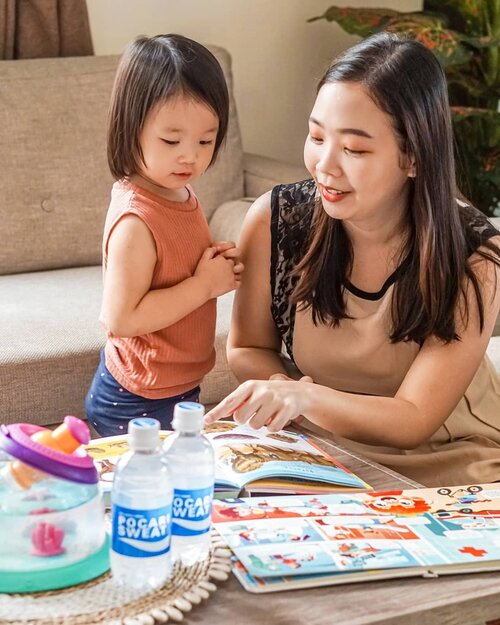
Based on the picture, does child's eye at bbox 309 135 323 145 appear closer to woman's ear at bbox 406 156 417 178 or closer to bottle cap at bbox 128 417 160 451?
woman's ear at bbox 406 156 417 178

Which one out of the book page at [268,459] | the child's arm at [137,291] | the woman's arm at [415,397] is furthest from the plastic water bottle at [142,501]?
the child's arm at [137,291]

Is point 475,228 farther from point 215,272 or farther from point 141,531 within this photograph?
point 141,531

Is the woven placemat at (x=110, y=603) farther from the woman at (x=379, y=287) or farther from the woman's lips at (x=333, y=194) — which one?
the woman's lips at (x=333, y=194)

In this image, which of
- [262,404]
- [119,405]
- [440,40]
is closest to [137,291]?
[119,405]

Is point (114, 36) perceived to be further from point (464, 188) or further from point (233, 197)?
point (464, 188)

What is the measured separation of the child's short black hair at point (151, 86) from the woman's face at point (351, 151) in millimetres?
178

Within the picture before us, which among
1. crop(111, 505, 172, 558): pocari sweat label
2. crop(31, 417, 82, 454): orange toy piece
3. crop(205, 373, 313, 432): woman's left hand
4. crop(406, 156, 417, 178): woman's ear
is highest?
crop(406, 156, 417, 178): woman's ear

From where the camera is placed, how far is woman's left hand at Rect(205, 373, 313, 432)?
56.4 inches

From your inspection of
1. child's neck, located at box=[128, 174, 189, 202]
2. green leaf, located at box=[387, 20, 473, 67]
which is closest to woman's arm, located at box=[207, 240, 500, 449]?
child's neck, located at box=[128, 174, 189, 202]

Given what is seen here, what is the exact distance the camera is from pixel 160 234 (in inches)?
66.6

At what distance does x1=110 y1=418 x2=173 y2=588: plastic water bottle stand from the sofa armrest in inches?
80.4

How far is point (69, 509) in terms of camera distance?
1.10m

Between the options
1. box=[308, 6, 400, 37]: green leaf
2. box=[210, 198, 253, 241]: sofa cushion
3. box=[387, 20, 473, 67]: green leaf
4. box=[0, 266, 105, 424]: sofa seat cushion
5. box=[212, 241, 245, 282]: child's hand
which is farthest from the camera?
box=[308, 6, 400, 37]: green leaf

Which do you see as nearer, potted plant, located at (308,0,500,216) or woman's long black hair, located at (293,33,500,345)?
woman's long black hair, located at (293,33,500,345)
